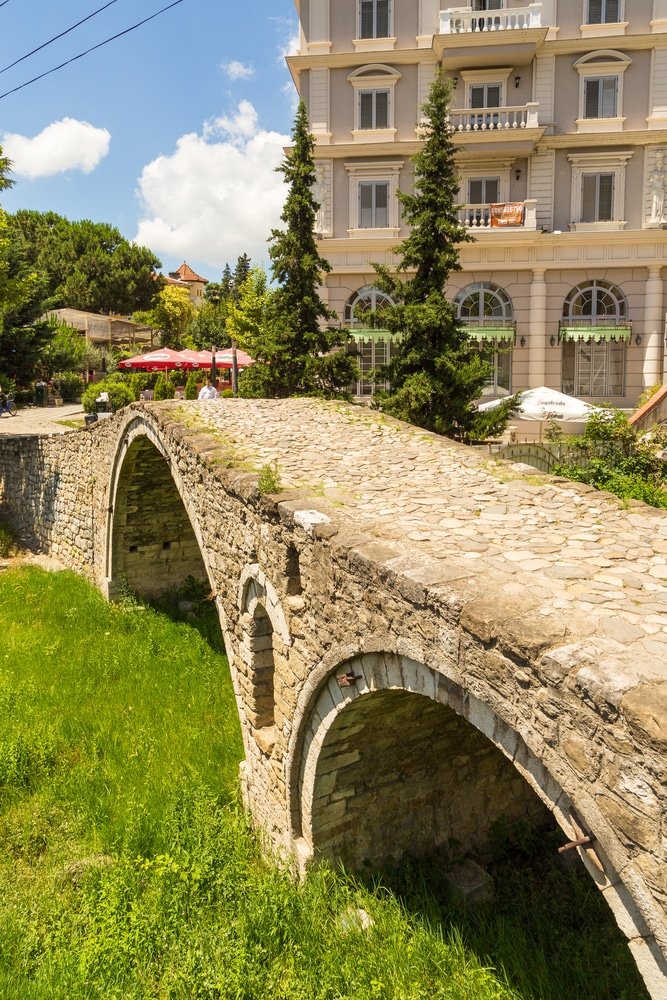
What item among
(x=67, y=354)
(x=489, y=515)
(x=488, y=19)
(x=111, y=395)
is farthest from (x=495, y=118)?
(x=67, y=354)

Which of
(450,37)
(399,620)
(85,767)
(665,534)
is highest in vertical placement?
(450,37)

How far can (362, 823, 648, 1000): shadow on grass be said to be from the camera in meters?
5.48

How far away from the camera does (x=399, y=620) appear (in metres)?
4.67

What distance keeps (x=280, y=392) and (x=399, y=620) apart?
1191cm

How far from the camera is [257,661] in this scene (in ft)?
24.5

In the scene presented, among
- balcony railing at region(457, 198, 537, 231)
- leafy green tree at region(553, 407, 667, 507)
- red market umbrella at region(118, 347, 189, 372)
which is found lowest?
leafy green tree at region(553, 407, 667, 507)

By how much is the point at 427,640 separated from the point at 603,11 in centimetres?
2284

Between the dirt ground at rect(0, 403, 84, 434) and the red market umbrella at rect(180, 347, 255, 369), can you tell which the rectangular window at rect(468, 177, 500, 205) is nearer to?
the red market umbrella at rect(180, 347, 255, 369)

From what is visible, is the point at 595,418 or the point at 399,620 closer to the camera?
the point at 399,620

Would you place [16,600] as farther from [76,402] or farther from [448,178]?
[76,402]

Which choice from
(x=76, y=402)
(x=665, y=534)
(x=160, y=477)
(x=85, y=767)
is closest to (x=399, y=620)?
(x=665, y=534)

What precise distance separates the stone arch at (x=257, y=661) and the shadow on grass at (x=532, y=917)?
1796 millimetres

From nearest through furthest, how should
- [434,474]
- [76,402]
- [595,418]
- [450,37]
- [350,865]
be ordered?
Answer: [350,865], [434,474], [595,418], [450,37], [76,402]

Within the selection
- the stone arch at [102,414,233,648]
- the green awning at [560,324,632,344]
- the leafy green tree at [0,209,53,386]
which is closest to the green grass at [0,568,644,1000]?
the stone arch at [102,414,233,648]
